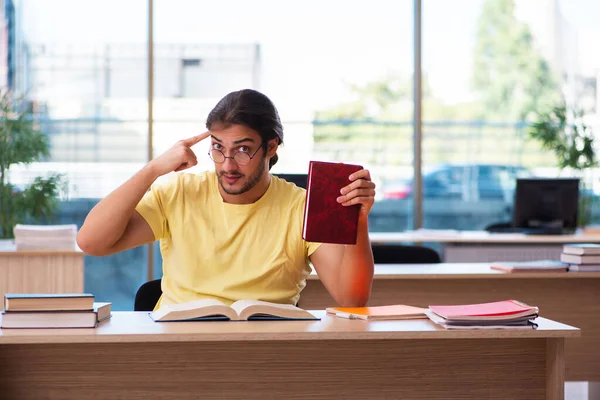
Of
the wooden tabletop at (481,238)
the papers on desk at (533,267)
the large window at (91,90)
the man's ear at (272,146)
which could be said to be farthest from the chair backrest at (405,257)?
the large window at (91,90)

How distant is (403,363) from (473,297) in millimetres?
1745

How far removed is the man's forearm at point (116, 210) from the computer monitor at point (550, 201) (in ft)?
11.6

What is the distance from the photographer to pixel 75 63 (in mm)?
6340

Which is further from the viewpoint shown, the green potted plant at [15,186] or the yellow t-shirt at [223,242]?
the green potted plant at [15,186]

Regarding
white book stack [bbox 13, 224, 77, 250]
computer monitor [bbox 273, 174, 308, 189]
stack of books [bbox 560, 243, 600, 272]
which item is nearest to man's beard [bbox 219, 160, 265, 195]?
computer monitor [bbox 273, 174, 308, 189]

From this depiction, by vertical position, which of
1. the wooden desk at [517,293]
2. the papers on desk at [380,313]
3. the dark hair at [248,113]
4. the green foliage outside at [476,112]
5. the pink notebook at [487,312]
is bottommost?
the wooden desk at [517,293]

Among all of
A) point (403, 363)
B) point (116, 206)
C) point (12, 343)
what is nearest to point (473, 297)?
point (403, 363)

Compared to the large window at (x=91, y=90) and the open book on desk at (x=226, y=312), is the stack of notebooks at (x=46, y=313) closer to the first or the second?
the open book on desk at (x=226, y=312)

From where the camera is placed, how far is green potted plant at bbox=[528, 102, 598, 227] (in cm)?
617

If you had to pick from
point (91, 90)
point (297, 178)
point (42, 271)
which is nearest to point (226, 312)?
point (297, 178)

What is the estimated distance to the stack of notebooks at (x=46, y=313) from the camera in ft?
6.82

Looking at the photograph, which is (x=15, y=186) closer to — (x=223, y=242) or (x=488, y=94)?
(x=488, y=94)

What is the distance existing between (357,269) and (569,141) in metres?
4.13

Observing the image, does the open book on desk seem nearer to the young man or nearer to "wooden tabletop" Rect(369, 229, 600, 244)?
the young man
